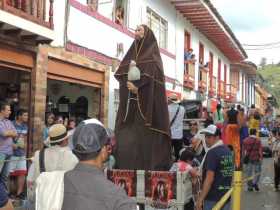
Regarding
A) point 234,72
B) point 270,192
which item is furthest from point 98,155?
point 234,72

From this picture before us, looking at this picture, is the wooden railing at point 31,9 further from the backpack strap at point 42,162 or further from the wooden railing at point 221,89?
the wooden railing at point 221,89

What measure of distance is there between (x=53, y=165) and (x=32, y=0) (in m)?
5.62

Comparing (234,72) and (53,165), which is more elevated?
(234,72)

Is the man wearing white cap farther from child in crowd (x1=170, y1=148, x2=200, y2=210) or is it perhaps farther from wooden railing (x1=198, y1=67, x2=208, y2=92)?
wooden railing (x1=198, y1=67, x2=208, y2=92)

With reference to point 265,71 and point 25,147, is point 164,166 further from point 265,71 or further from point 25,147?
point 265,71

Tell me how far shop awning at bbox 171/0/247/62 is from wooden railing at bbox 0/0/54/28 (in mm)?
9242

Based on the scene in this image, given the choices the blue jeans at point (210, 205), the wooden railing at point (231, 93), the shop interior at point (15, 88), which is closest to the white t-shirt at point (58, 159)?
the blue jeans at point (210, 205)

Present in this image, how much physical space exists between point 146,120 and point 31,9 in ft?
15.4

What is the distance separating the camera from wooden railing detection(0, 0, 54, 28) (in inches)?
348

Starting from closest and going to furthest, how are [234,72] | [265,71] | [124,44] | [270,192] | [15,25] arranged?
1. [15,25]
2. [270,192]
3. [124,44]
4. [234,72]
5. [265,71]

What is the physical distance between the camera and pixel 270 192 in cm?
1212

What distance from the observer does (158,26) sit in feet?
58.3

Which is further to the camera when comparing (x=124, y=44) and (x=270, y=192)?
(x=124, y=44)

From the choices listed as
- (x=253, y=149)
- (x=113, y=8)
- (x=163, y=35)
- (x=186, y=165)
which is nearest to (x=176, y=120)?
(x=186, y=165)
